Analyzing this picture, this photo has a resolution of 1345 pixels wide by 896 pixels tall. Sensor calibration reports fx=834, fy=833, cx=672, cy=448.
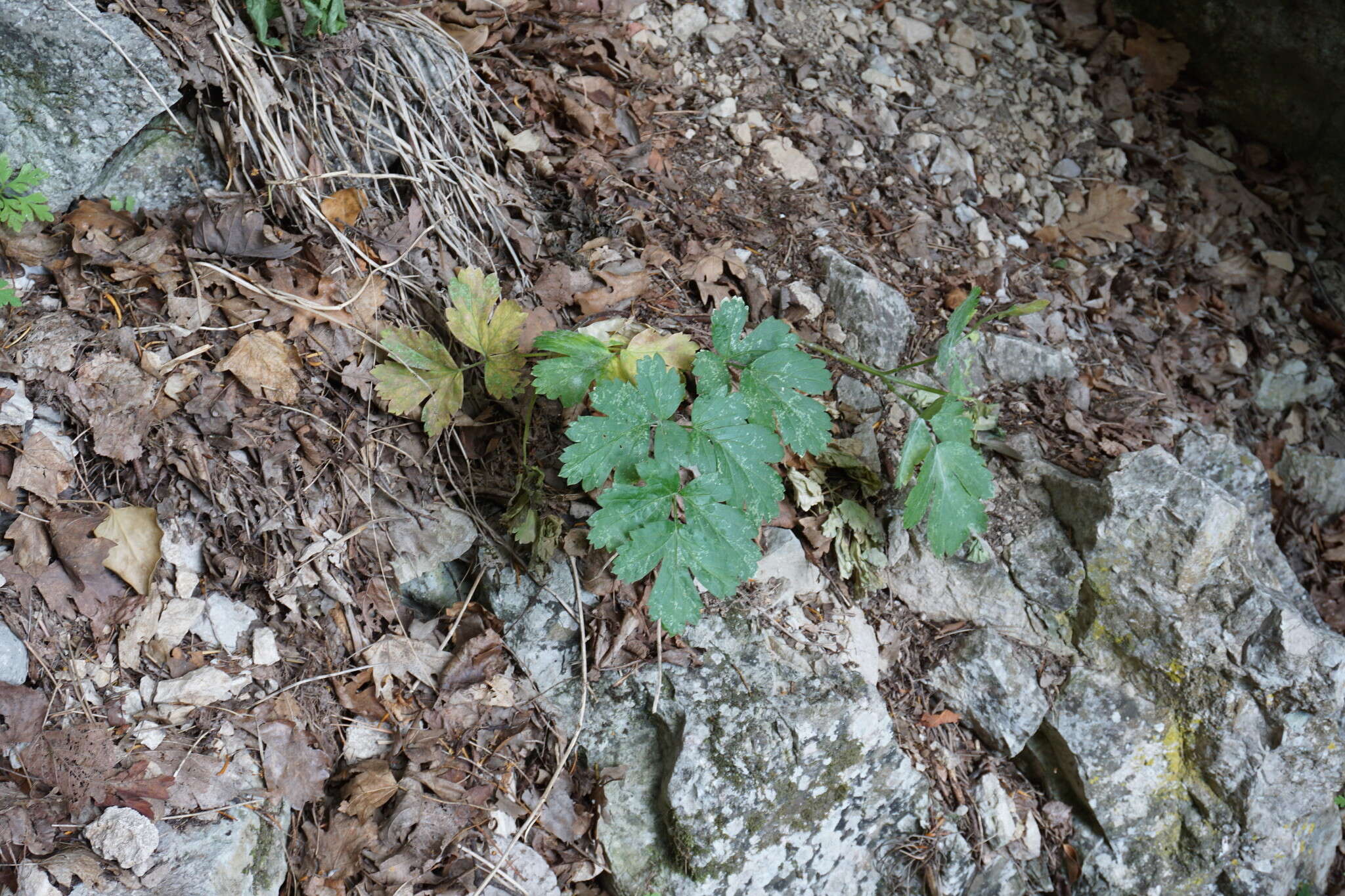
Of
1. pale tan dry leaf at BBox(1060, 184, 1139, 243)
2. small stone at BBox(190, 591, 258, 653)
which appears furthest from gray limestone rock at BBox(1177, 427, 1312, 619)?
small stone at BBox(190, 591, 258, 653)

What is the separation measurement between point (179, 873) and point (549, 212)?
212 centimetres

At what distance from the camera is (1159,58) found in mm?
4043

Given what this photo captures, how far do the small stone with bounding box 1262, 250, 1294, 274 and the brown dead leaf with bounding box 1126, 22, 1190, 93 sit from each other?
3.11 feet

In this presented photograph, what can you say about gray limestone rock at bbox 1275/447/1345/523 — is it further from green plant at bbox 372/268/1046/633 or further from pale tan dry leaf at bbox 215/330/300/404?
pale tan dry leaf at bbox 215/330/300/404

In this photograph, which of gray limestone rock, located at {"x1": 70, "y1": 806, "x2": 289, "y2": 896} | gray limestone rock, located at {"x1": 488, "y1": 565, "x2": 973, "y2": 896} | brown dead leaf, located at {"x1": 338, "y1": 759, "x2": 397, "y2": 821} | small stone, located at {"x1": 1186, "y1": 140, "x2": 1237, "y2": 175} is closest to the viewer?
gray limestone rock, located at {"x1": 70, "y1": 806, "x2": 289, "y2": 896}

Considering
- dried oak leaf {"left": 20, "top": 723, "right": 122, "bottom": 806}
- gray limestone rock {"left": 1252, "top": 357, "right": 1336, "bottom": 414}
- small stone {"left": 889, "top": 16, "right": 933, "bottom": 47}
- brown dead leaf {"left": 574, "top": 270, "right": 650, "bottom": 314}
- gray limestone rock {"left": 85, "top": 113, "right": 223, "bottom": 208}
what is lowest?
gray limestone rock {"left": 1252, "top": 357, "right": 1336, "bottom": 414}

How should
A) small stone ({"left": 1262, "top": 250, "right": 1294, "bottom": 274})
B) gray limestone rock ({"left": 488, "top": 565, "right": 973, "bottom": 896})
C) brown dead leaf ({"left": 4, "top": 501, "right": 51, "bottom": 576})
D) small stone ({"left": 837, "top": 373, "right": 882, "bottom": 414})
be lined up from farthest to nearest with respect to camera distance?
small stone ({"left": 1262, "top": 250, "right": 1294, "bottom": 274}) < small stone ({"left": 837, "top": 373, "right": 882, "bottom": 414}) < gray limestone rock ({"left": 488, "top": 565, "right": 973, "bottom": 896}) < brown dead leaf ({"left": 4, "top": 501, "right": 51, "bottom": 576})

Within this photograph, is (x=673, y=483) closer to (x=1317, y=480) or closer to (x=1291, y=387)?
(x=1317, y=480)

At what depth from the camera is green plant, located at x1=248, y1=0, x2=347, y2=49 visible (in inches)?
93.0

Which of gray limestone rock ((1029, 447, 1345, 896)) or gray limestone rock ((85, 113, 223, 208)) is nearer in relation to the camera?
gray limestone rock ((85, 113, 223, 208))

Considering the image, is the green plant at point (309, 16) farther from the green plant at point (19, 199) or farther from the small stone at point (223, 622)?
the small stone at point (223, 622)

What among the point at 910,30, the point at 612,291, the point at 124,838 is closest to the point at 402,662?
the point at 124,838

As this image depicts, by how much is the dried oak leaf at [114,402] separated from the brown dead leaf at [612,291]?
1.21 metres

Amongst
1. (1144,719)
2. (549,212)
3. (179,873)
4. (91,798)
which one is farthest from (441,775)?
(1144,719)
